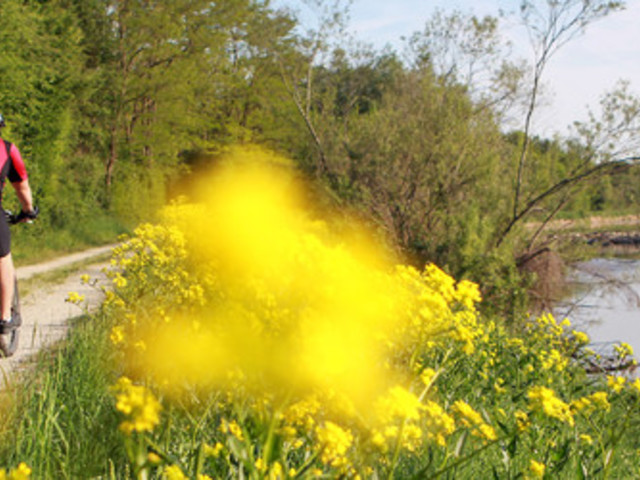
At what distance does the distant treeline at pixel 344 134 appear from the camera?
420 inches

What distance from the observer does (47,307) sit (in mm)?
7246

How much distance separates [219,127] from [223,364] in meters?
28.0

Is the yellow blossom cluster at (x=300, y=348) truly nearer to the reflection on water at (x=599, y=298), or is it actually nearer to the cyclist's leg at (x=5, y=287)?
the cyclist's leg at (x=5, y=287)

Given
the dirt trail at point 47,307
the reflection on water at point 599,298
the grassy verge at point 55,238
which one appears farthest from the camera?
the grassy verge at point 55,238

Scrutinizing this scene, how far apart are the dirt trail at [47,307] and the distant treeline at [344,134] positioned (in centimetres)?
419

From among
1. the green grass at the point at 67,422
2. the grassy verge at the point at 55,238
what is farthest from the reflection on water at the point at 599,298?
the grassy verge at the point at 55,238

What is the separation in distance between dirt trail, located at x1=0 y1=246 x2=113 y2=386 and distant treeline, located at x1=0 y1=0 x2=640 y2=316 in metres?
4.19

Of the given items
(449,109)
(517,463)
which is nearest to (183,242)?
(517,463)

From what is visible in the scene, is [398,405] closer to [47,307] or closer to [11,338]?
[11,338]

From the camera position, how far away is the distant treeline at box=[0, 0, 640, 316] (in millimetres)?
10664

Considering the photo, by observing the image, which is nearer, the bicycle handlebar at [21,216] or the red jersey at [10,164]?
the red jersey at [10,164]

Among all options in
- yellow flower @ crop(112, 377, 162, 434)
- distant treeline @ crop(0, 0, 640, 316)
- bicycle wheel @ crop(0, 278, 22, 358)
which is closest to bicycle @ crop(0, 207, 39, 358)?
bicycle wheel @ crop(0, 278, 22, 358)

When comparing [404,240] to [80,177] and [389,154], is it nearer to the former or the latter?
[389,154]

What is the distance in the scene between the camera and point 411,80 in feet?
40.2
